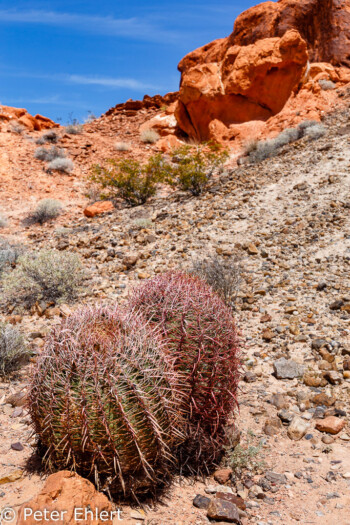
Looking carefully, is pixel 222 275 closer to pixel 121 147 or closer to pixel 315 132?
pixel 315 132

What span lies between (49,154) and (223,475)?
16797 millimetres

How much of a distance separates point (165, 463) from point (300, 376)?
206 centimetres

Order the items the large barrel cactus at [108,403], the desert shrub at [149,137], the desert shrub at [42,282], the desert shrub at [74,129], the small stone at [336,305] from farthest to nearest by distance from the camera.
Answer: the desert shrub at [74,129]
the desert shrub at [149,137]
the desert shrub at [42,282]
the small stone at [336,305]
the large barrel cactus at [108,403]

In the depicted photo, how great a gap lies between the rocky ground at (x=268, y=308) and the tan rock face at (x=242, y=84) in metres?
5.17

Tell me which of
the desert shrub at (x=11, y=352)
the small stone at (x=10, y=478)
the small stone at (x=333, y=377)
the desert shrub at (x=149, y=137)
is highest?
the desert shrub at (x=149, y=137)

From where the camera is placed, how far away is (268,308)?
5.23m

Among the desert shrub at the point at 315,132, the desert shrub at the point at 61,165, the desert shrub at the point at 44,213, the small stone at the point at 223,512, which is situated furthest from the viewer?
the desert shrub at the point at 61,165

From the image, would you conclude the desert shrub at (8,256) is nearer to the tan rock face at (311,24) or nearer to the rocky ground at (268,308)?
the rocky ground at (268,308)

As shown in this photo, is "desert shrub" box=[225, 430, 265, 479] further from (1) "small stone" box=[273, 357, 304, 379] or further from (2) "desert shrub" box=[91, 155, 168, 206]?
(2) "desert shrub" box=[91, 155, 168, 206]

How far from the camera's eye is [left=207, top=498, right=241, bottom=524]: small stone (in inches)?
92.1

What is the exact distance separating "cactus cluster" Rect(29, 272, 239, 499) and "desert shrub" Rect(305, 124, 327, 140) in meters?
10.0

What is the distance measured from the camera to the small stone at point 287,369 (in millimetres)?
4035

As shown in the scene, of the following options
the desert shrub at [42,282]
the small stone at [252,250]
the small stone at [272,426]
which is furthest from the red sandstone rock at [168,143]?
the small stone at [272,426]

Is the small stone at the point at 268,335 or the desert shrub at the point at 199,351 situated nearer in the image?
the desert shrub at the point at 199,351
